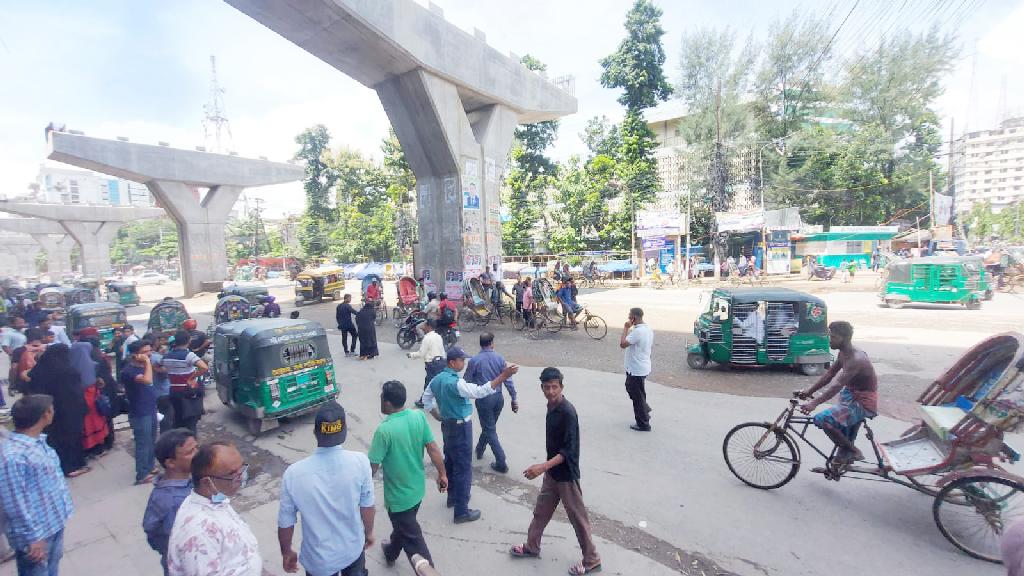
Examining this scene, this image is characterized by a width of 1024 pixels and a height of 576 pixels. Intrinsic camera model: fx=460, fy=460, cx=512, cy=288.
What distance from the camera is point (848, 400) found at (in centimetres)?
459

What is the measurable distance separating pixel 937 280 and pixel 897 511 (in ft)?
55.1

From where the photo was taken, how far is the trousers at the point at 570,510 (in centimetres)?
362

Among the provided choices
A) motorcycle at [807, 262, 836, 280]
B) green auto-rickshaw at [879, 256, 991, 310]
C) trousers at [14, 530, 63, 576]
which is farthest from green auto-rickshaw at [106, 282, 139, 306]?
motorcycle at [807, 262, 836, 280]

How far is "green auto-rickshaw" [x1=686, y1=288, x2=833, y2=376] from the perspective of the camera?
8938mm

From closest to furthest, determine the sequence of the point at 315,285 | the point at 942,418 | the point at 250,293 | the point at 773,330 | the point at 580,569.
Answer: the point at 580,569 < the point at 942,418 < the point at 773,330 < the point at 250,293 < the point at 315,285

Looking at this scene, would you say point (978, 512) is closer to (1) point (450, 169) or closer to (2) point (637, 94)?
(1) point (450, 169)

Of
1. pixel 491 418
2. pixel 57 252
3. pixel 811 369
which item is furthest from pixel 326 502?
pixel 57 252

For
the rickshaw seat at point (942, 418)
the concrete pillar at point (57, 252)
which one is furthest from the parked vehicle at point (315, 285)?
the concrete pillar at point (57, 252)

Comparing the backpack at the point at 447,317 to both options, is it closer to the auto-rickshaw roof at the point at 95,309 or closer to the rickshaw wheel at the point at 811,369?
the rickshaw wheel at the point at 811,369

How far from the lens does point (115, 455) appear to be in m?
6.70

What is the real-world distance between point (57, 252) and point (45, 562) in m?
Answer: 83.1

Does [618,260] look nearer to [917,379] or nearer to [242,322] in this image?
[917,379]

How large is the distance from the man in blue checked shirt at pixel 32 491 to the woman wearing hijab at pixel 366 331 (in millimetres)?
8128

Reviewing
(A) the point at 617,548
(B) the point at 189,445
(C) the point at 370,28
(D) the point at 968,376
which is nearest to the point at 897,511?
(D) the point at 968,376
